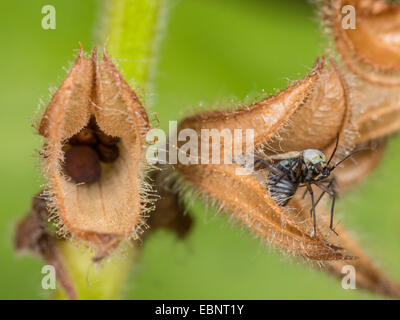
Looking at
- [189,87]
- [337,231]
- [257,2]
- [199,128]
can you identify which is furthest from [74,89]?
[257,2]

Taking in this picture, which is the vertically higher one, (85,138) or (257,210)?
(85,138)

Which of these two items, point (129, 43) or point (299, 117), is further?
point (129, 43)

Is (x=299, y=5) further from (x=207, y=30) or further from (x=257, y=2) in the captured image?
(x=207, y=30)

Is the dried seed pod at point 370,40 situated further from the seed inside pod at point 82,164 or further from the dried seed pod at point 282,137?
the seed inside pod at point 82,164

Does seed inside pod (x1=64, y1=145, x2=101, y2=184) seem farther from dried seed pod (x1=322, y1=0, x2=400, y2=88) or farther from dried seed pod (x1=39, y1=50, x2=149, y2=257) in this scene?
Result: dried seed pod (x1=322, y1=0, x2=400, y2=88)

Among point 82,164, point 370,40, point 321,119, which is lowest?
point 82,164

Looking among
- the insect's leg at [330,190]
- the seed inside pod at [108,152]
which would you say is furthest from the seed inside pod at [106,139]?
the insect's leg at [330,190]

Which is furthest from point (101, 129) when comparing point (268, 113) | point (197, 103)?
point (197, 103)

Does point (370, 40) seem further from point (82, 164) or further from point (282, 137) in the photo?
point (82, 164)
